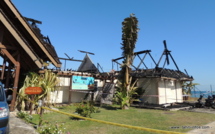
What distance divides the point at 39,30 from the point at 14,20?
30.6 feet

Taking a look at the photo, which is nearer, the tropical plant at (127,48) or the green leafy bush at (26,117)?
the green leafy bush at (26,117)

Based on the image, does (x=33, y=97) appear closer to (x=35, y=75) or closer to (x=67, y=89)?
(x=35, y=75)

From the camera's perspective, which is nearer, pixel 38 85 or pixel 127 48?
pixel 38 85

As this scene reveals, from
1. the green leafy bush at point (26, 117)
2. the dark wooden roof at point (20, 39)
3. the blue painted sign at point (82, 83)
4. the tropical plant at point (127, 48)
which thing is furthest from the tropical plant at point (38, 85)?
the tropical plant at point (127, 48)

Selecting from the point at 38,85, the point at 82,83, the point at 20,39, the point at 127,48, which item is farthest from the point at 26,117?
the point at 127,48

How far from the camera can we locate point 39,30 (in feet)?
64.7

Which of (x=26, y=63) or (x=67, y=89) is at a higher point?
(x=26, y=63)

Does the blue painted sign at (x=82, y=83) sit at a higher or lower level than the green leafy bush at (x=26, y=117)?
higher

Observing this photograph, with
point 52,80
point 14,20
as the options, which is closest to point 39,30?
point 14,20

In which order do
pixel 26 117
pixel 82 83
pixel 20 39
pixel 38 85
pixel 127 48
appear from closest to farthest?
pixel 26 117 < pixel 20 39 < pixel 38 85 < pixel 127 48 < pixel 82 83

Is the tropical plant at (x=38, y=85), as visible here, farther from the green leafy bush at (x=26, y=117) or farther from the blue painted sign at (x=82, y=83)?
the blue painted sign at (x=82, y=83)

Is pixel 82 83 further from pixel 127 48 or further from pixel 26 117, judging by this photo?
pixel 26 117

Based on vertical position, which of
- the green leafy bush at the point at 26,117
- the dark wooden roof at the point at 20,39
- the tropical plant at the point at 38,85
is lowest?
the green leafy bush at the point at 26,117

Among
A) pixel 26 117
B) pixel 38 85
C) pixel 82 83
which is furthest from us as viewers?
pixel 82 83
